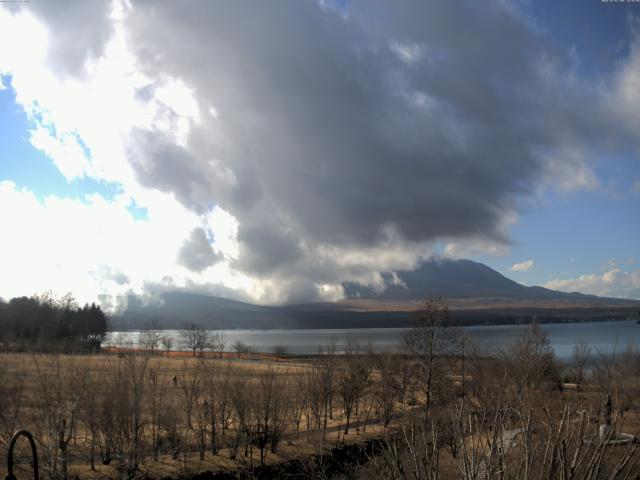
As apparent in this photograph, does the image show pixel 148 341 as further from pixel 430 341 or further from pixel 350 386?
pixel 430 341

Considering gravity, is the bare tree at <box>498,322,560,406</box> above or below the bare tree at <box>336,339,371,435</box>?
above

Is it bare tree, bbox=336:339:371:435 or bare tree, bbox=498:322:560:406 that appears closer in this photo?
bare tree, bbox=498:322:560:406

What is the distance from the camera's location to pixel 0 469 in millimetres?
23297

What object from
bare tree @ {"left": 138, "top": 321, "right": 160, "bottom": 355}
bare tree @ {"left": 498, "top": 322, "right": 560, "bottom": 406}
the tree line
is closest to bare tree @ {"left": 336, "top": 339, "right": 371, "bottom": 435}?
bare tree @ {"left": 498, "top": 322, "right": 560, "bottom": 406}

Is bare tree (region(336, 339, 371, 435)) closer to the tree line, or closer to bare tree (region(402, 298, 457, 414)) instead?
bare tree (region(402, 298, 457, 414))

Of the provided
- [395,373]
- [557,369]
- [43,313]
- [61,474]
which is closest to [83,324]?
[43,313]

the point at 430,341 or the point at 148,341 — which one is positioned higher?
the point at 148,341

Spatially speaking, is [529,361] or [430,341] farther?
[430,341]

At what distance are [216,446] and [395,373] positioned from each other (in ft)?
100

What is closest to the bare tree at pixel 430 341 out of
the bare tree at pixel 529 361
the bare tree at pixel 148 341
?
the bare tree at pixel 529 361

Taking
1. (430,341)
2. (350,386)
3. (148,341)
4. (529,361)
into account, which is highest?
(148,341)

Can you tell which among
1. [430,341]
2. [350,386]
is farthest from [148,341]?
[430,341]

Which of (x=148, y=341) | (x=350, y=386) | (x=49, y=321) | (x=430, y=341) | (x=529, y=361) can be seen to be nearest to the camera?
(x=148, y=341)

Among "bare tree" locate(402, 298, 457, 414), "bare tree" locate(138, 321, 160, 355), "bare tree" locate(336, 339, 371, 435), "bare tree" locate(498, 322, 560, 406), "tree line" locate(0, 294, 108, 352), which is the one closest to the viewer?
"bare tree" locate(138, 321, 160, 355)
